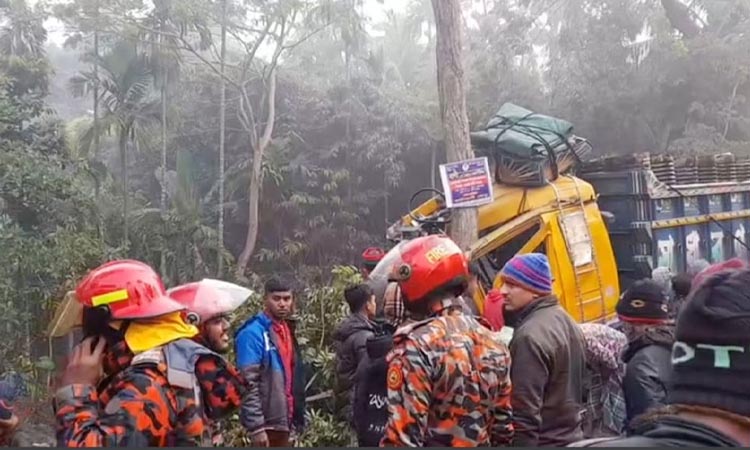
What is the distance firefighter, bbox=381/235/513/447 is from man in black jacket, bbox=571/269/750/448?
3.54ft

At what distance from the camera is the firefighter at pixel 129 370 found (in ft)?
6.12

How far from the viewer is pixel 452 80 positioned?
6961 mm

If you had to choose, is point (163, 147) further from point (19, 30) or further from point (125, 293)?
point (125, 293)

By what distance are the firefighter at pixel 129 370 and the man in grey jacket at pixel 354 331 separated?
1.73 metres

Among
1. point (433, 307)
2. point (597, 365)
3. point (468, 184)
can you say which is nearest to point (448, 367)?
point (433, 307)

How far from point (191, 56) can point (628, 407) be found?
1617cm

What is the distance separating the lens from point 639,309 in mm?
3148

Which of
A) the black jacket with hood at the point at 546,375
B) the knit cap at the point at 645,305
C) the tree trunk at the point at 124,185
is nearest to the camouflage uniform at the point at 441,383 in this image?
the black jacket with hood at the point at 546,375

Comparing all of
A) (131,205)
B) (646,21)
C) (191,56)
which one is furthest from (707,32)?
(131,205)

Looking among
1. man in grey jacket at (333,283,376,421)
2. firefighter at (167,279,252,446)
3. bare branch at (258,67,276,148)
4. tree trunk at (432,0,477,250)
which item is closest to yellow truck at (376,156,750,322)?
tree trunk at (432,0,477,250)

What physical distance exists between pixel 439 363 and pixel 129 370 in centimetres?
89

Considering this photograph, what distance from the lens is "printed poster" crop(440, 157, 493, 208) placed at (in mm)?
5805

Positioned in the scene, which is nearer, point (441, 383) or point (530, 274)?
point (441, 383)

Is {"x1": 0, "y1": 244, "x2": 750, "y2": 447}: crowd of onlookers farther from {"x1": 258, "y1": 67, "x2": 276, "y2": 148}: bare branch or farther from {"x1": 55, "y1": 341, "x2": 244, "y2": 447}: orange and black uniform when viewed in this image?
{"x1": 258, "y1": 67, "x2": 276, "y2": 148}: bare branch
